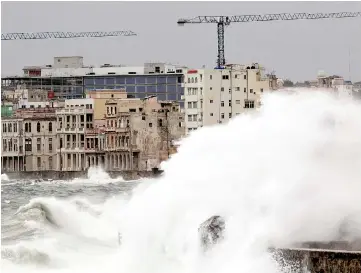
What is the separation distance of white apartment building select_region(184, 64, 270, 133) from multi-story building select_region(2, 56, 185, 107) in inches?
324

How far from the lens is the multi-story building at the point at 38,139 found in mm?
70500

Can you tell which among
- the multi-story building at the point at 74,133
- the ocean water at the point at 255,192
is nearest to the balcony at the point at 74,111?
the multi-story building at the point at 74,133

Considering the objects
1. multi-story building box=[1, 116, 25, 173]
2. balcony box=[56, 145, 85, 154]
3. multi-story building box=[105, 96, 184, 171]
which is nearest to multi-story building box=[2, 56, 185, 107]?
multi-story building box=[105, 96, 184, 171]

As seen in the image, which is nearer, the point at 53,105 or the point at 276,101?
the point at 276,101

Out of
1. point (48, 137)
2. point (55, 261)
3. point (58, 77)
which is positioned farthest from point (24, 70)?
point (55, 261)

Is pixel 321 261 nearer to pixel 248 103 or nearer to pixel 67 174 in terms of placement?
pixel 248 103

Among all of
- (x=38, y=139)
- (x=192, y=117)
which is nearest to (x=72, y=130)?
(x=38, y=139)

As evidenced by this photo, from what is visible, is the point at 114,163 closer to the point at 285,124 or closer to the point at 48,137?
the point at 48,137

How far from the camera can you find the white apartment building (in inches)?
2368

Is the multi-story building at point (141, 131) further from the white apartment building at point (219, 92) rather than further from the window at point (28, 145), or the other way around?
the window at point (28, 145)

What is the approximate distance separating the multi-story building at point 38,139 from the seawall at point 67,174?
220cm

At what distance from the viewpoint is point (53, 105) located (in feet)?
249

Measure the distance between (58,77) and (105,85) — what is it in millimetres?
8921

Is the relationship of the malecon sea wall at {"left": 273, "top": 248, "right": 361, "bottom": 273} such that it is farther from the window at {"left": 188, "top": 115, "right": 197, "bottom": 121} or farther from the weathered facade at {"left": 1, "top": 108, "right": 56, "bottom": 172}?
the weathered facade at {"left": 1, "top": 108, "right": 56, "bottom": 172}
